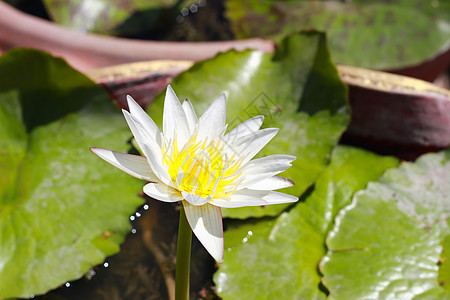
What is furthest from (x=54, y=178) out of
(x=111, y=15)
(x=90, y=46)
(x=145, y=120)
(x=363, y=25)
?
(x=363, y=25)

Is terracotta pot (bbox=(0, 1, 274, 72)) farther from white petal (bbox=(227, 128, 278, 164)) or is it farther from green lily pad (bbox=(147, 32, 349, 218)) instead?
white petal (bbox=(227, 128, 278, 164))

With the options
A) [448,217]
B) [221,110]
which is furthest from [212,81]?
[448,217]

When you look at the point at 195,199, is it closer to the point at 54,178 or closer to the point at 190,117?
the point at 190,117

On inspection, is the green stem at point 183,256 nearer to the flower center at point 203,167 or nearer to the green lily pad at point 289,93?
the flower center at point 203,167

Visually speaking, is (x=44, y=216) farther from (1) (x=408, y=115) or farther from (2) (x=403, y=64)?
(2) (x=403, y=64)

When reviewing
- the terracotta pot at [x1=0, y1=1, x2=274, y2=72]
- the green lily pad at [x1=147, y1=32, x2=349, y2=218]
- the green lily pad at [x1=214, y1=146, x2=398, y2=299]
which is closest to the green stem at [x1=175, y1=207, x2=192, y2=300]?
the green lily pad at [x1=214, y1=146, x2=398, y2=299]

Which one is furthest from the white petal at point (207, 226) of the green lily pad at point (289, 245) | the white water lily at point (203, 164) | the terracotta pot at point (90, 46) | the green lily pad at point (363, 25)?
the green lily pad at point (363, 25)

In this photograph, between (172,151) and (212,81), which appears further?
(212,81)
